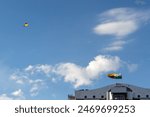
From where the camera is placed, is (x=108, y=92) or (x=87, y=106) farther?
(x=108, y=92)

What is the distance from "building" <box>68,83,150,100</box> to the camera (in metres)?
134

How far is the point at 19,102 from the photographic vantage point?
71.6ft

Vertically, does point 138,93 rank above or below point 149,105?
above

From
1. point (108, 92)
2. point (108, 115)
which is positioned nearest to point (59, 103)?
point (108, 115)

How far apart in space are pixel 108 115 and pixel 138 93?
121600mm

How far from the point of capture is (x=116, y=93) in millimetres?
134125

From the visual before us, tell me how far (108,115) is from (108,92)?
116354mm

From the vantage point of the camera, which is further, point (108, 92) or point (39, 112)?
point (108, 92)

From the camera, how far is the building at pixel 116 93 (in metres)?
134

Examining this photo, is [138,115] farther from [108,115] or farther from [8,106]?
[8,106]

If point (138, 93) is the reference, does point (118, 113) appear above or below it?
below

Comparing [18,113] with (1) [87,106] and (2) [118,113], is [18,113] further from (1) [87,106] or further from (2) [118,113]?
(2) [118,113]

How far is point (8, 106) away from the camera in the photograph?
853 inches

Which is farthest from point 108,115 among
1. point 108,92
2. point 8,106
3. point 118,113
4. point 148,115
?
point 108,92
